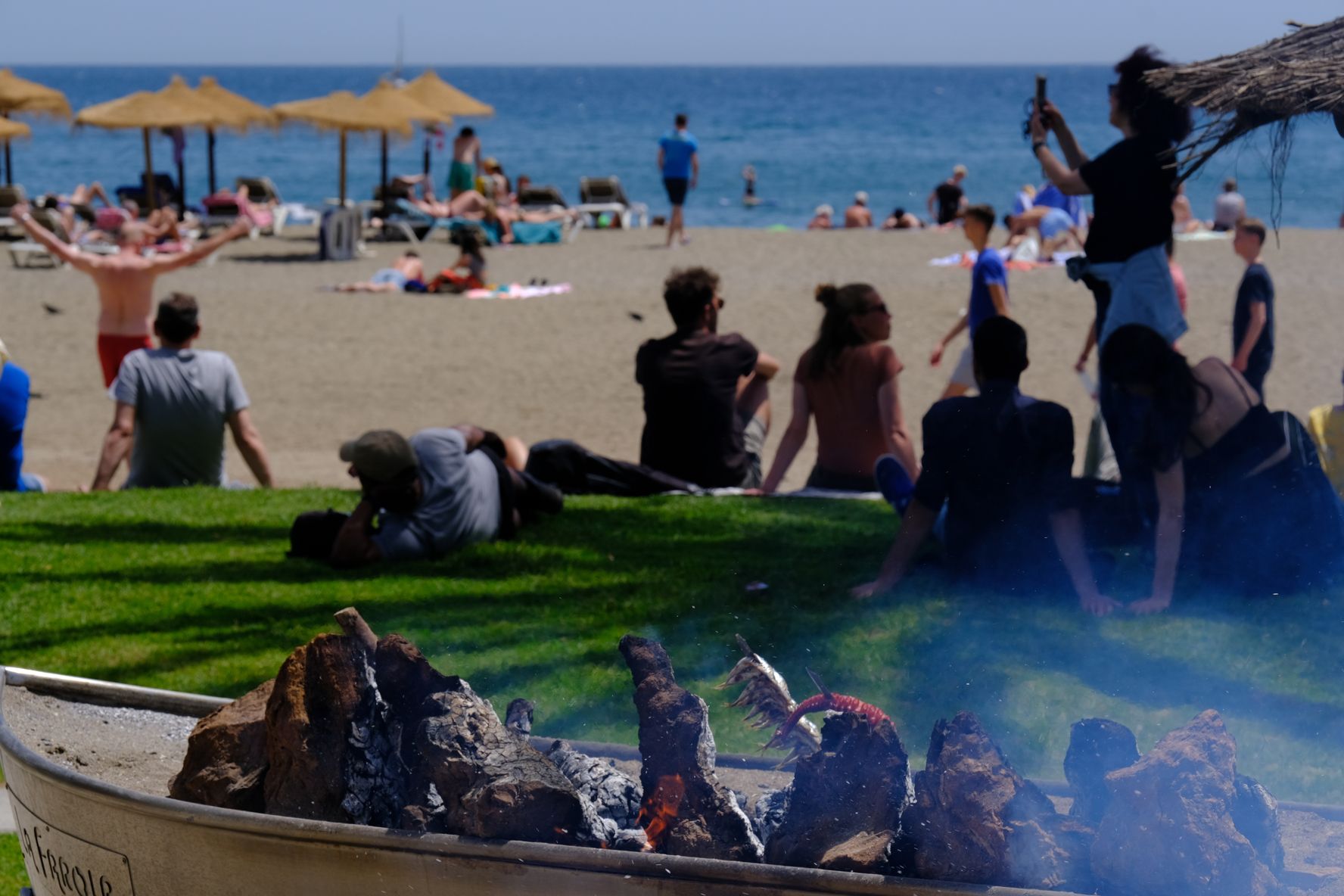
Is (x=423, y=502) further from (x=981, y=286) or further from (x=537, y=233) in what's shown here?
(x=537, y=233)

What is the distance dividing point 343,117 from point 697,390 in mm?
17683

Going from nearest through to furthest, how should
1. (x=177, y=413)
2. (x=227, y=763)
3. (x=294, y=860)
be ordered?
(x=294, y=860), (x=227, y=763), (x=177, y=413)

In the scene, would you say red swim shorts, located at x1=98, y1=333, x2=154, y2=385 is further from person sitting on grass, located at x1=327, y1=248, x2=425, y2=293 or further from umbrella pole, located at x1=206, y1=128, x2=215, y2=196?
umbrella pole, located at x1=206, y1=128, x2=215, y2=196

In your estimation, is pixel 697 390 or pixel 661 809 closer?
pixel 661 809

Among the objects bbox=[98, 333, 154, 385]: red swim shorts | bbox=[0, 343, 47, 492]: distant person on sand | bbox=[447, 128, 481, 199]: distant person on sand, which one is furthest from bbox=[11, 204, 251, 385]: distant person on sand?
bbox=[447, 128, 481, 199]: distant person on sand

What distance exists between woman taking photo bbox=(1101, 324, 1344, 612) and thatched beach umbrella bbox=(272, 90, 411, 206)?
1918 centimetres

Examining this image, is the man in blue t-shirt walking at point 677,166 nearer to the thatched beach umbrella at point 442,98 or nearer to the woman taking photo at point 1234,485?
the thatched beach umbrella at point 442,98

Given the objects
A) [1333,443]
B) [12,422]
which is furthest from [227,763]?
[12,422]

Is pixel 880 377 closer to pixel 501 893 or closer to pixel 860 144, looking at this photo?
pixel 501 893

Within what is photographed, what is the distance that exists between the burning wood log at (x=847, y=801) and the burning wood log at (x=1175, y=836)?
1.37ft

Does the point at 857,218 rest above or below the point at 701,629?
below

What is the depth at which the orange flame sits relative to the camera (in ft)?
9.95

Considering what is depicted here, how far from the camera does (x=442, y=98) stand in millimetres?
26719

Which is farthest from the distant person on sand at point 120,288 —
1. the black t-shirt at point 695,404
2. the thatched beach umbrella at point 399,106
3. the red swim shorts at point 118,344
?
the thatched beach umbrella at point 399,106
